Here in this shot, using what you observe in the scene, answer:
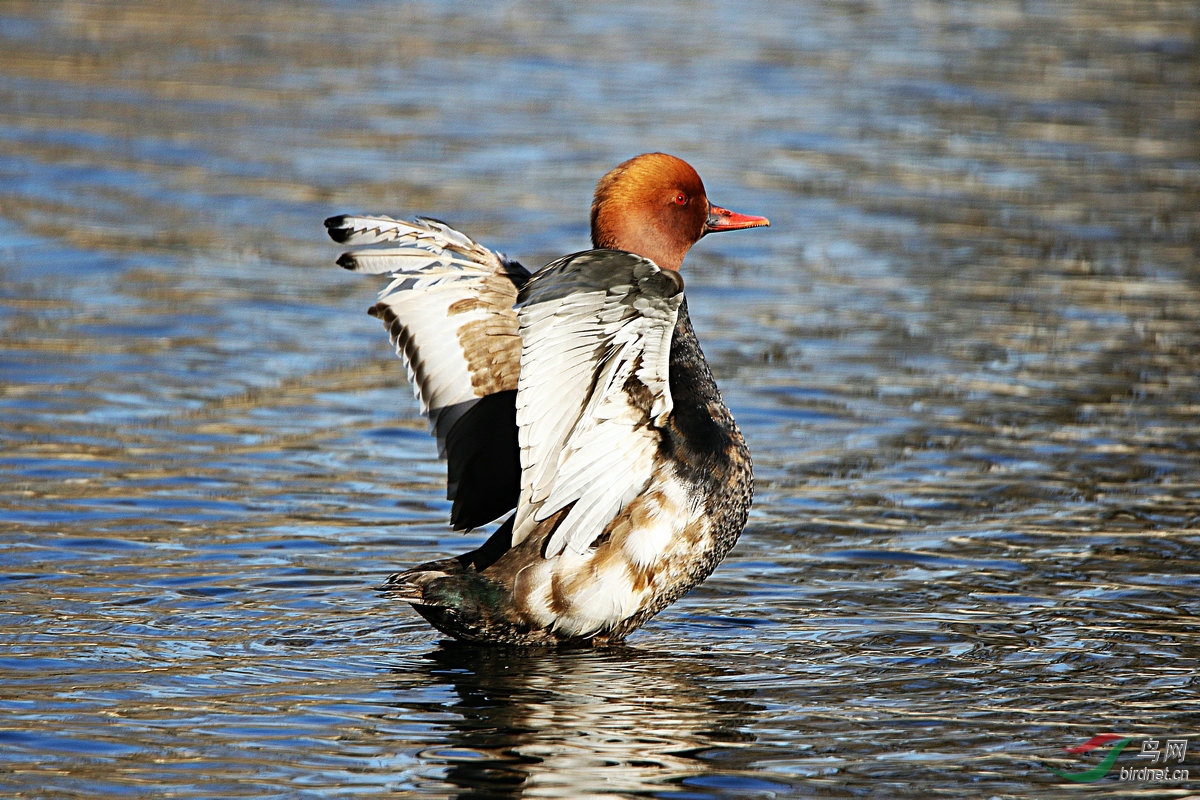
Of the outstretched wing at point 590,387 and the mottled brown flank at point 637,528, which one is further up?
the outstretched wing at point 590,387

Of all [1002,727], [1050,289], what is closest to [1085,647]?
[1002,727]

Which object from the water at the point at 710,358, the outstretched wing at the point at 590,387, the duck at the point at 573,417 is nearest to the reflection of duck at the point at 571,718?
the water at the point at 710,358

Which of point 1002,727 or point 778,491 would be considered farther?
point 778,491

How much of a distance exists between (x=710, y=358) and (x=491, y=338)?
3.71 m

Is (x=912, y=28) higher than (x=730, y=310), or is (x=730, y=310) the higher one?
(x=912, y=28)

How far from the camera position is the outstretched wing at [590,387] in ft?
17.5

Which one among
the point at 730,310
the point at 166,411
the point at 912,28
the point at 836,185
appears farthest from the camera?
the point at 912,28

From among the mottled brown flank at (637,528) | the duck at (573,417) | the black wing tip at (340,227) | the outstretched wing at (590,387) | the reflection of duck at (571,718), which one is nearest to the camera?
the reflection of duck at (571,718)

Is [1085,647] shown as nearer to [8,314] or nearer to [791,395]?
[791,395]

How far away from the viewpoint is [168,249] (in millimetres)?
11844

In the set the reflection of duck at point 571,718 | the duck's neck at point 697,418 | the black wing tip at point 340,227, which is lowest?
the reflection of duck at point 571,718

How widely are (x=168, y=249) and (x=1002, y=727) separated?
7908mm

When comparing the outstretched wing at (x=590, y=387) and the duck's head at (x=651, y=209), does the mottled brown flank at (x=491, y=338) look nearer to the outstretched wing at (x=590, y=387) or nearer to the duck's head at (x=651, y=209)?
the duck's head at (x=651, y=209)

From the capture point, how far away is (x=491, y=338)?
652cm
